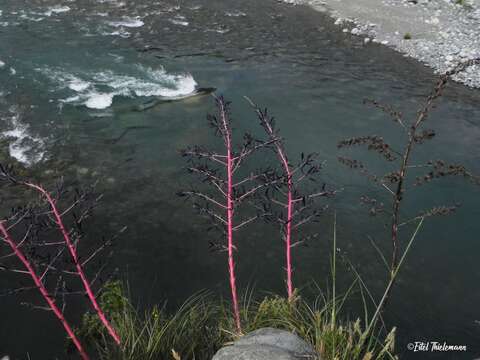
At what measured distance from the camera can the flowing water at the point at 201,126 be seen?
9.01 metres

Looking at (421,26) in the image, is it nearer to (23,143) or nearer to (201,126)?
(201,126)

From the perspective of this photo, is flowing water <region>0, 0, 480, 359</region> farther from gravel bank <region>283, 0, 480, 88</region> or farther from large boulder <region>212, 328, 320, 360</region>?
large boulder <region>212, 328, 320, 360</region>

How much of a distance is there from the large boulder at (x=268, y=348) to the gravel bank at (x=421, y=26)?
633 inches

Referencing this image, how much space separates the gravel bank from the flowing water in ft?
3.18

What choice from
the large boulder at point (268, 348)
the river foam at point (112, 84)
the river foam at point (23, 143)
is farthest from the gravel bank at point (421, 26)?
the large boulder at point (268, 348)

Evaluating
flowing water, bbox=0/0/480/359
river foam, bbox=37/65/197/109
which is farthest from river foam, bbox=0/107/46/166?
river foam, bbox=37/65/197/109

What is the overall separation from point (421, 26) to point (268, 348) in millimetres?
21538

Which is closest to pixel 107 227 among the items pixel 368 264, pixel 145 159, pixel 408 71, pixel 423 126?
pixel 145 159

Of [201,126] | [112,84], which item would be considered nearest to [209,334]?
[201,126]

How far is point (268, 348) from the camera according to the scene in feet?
14.4

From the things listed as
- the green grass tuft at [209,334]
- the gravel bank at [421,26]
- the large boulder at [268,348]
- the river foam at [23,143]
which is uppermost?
the gravel bank at [421,26]

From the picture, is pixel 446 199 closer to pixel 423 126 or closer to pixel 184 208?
pixel 423 126

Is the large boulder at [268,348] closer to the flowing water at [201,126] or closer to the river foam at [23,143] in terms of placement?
the flowing water at [201,126]

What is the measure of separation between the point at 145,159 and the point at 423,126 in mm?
9047
